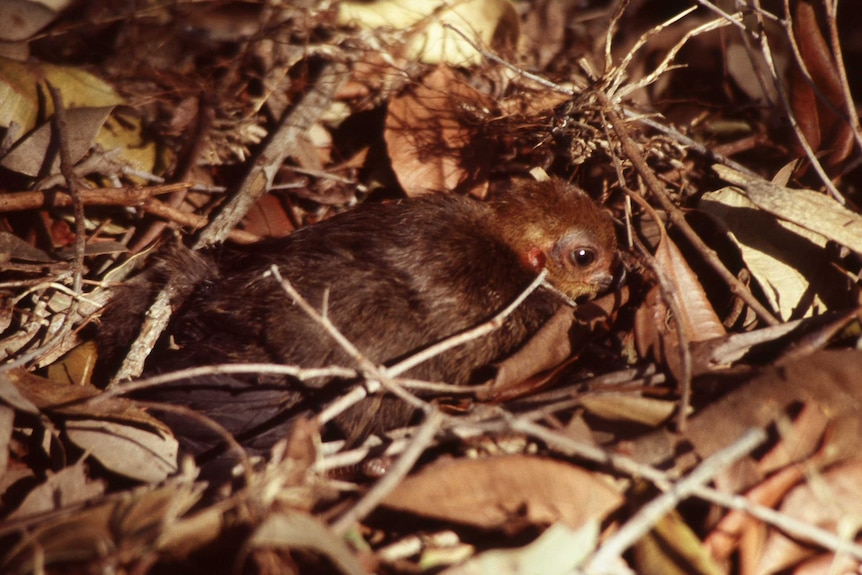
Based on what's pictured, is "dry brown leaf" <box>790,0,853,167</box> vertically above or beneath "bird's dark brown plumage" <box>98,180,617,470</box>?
above

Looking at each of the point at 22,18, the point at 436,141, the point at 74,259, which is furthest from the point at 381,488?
the point at 22,18

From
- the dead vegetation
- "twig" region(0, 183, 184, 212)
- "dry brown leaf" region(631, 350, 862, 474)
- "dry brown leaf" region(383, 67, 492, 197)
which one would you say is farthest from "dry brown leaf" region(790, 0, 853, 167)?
"twig" region(0, 183, 184, 212)

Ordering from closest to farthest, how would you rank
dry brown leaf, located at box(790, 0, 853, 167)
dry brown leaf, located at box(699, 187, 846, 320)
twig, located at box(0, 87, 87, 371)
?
dry brown leaf, located at box(699, 187, 846, 320) < twig, located at box(0, 87, 87, 371) < dry brown leaf, located at box(790, 0, 853, 167)

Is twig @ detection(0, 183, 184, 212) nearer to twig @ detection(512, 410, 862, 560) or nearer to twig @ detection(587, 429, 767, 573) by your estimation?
twig @ detection(512, 410, 862, 560)

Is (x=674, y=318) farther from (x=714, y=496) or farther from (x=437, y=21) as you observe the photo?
(x=437, y=21)

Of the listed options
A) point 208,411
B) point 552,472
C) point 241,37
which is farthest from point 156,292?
point 552,472

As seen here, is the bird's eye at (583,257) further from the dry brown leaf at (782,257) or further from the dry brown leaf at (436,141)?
the dry brown leaf at (436,141)
